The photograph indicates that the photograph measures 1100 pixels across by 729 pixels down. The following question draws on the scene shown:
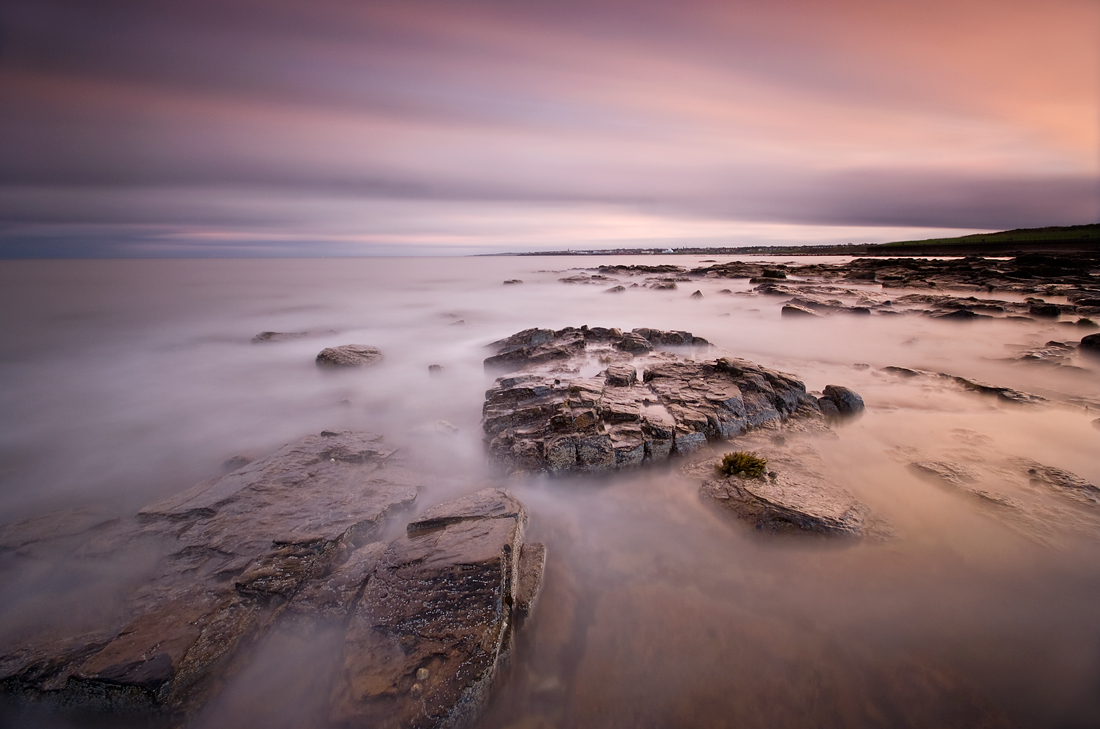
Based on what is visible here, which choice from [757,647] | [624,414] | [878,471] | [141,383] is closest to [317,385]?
[141,383]

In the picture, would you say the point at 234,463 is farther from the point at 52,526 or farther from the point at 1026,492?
the point at 1026,492

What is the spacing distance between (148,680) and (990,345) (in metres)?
18.4

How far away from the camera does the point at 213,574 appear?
3.75 metres

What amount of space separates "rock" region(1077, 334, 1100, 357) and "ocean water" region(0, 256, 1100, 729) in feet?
5.52

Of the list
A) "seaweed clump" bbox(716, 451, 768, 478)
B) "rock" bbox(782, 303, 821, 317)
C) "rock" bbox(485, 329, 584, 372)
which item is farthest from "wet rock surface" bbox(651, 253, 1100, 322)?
"seaweed clump" bbox(716, 451, 768, 478)

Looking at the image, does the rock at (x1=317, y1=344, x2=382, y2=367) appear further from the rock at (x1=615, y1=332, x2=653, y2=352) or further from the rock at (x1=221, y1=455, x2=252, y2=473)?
the rock at (x1=615, y1=332, x2=653, y2=352)

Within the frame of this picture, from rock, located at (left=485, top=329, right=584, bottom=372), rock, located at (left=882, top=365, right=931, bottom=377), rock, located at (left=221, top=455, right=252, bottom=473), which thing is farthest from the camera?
rock, located at (left=485, top=329, right=584, bottom=372)

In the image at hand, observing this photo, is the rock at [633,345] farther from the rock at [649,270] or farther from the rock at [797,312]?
the rock at [649,270]

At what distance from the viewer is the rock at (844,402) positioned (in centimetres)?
727

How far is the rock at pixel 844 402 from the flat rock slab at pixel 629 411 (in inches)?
0.7

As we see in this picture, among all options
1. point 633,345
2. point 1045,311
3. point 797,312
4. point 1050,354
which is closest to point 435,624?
point 633,345

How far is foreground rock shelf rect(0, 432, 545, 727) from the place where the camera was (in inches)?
110

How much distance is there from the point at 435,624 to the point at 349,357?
955cm

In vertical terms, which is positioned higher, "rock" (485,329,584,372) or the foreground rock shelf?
"rock" (485,329,584,372)
